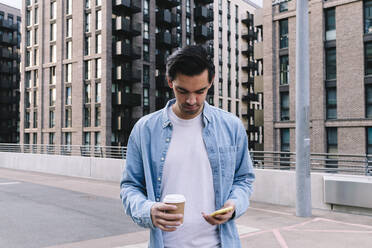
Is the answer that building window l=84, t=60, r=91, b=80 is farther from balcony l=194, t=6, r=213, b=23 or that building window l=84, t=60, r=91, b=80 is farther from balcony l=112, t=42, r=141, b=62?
balcony l=194, t=6, r=213, b=23

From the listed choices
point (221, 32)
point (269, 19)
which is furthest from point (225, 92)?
point (269, 19)

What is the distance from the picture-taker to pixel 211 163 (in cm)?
233

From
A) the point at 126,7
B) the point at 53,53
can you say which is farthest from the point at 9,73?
the point at 126,7

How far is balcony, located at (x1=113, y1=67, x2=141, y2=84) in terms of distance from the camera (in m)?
40.2

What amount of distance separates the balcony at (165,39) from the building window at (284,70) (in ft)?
67.4

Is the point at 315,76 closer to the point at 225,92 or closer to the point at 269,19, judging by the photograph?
the point at 269,19

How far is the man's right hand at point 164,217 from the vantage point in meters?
1.95

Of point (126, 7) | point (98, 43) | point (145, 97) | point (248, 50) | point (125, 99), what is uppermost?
point (248, 50)

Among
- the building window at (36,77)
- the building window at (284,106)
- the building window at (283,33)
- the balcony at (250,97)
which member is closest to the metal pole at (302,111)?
the building window at (284,106)

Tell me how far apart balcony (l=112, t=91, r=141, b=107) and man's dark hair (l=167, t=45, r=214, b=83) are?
1495 inches

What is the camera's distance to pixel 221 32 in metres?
62.2

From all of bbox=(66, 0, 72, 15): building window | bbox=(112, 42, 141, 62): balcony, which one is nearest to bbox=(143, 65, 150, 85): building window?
bbox=(112, 42, 141, 62): balcony

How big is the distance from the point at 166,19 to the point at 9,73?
31224 mm

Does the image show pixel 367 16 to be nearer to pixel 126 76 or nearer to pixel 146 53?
pixel 126 76
